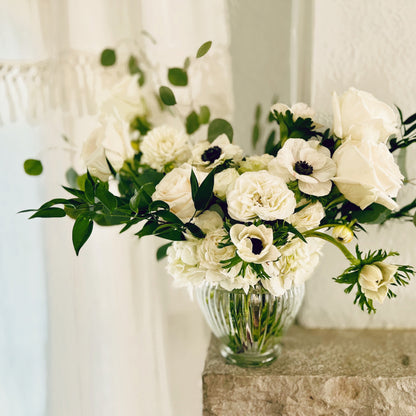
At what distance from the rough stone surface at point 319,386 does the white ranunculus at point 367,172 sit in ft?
1.12

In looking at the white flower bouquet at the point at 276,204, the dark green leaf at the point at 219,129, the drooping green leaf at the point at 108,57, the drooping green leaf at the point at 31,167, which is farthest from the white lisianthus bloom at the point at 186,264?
the drooping green leaf at the point at 108,57

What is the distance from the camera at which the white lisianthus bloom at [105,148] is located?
78cm

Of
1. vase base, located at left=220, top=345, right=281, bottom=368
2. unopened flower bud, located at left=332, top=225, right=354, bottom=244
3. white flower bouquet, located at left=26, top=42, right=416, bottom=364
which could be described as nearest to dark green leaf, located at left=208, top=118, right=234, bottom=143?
white flower bouquet, located at left=26, top=42, right=416, bottom=364

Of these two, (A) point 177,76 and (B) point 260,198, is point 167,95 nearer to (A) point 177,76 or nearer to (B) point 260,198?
(A) point 177,76

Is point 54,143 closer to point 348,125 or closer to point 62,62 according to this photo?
point 62,62

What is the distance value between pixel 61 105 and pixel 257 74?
17.4 inches

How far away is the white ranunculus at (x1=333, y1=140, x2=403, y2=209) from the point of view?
63cm

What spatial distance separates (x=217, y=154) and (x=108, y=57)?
1.41 ft

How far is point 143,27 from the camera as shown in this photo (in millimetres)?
982

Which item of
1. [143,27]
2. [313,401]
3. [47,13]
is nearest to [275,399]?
[313,401]

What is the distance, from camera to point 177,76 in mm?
887

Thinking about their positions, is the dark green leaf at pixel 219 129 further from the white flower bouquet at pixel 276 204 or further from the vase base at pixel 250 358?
the vase base at pixel 250 358

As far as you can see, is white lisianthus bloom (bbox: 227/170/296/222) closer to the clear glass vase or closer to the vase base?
the clear glass vase

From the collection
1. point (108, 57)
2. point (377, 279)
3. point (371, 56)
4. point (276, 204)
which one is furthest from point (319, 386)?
point (108, 57)
